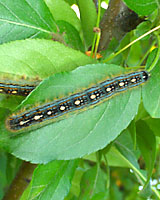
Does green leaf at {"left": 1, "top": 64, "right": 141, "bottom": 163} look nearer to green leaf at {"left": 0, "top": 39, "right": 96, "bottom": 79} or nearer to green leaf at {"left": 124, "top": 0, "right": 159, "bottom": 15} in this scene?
green leaf at {"left": 0, "top": 39, "right": 96, "bottom": 79}

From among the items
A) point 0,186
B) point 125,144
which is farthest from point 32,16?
point 0,186

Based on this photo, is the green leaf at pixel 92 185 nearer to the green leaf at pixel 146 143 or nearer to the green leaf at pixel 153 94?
the green leaf at pixel 146 143

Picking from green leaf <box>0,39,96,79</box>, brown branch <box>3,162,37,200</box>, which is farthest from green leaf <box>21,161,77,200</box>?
green leaf <box>0,39,96,79</box>

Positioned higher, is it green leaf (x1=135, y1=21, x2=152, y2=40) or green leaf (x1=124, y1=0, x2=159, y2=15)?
green leaf (x1=124, y1=0, x2=159, y2=15)

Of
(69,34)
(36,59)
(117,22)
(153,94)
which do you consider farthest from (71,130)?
(117,22)

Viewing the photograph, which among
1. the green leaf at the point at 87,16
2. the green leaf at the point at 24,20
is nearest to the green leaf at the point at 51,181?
the green leaf at the point at 24,20

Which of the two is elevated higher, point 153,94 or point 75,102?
point 75,102

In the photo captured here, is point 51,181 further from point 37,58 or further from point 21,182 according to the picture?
point 37,58

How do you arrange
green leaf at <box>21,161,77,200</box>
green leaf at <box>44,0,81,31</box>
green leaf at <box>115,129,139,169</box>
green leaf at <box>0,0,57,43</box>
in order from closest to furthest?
green leaf at <box>0,0,57,43</box>
green leaf at <box>21,161,77,200</box>
green leaf at <box>44,0,81,31</box>
green leaf at <box>115,129,139,169</box>
